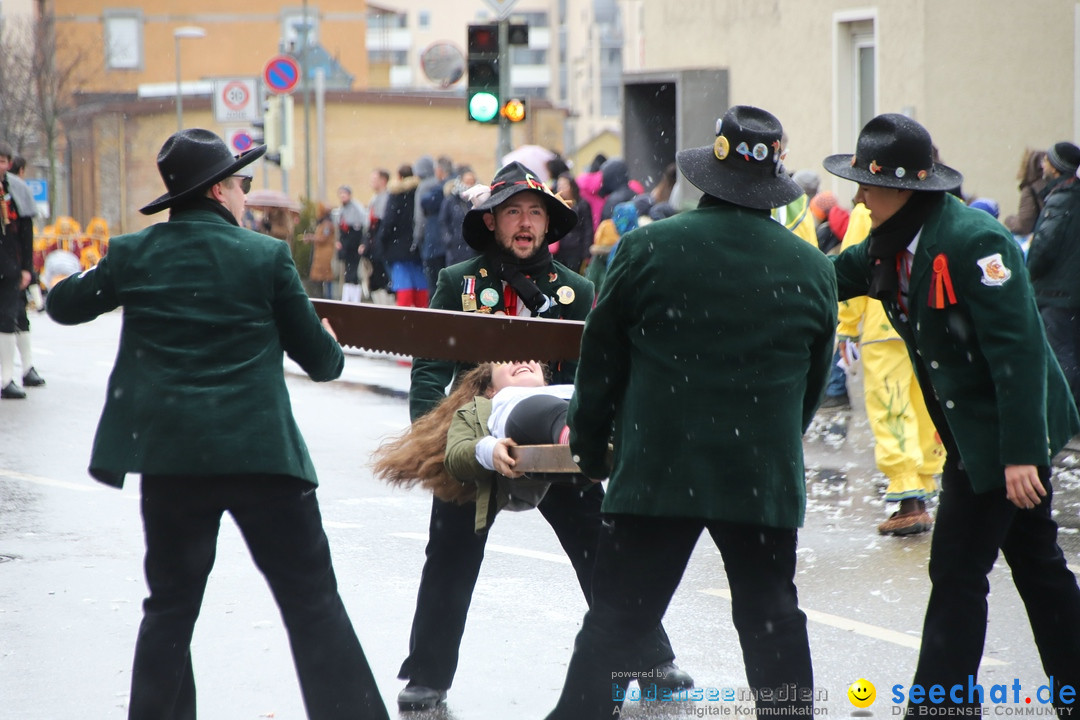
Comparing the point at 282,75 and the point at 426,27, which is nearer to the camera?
the point at 282,75

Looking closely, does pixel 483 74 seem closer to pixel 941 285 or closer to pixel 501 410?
pixel 501 410

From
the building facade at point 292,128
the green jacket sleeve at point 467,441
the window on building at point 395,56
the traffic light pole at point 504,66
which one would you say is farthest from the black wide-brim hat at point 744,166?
the window on building at point 395,56

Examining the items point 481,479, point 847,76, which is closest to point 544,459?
point 481,479

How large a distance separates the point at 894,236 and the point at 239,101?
76.4 feet

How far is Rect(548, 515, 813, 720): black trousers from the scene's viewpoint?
13.2 ft

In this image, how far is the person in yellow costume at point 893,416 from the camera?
26.2 ft

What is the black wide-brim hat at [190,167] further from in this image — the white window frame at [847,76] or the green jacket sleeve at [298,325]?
the white window frame at [847,76]

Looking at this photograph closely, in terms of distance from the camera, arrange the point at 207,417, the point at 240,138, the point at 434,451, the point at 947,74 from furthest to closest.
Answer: the point at 240,138
the point at 947,74
the point at 434,451
the point at 207,417

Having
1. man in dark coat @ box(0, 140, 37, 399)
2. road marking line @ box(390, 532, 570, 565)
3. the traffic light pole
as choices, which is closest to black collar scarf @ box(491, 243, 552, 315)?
road marking line @ box(390, 532, 570, 565)

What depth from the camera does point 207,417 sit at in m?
4.23

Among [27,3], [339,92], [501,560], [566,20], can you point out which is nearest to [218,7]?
[27,3]

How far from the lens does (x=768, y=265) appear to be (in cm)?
393

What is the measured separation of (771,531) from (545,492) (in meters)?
1.07

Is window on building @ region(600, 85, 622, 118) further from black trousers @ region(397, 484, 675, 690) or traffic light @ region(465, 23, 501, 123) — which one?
black trousers @ region(397, 484, 675, 690)
